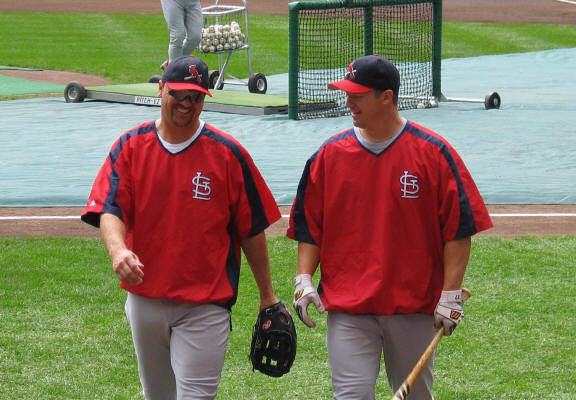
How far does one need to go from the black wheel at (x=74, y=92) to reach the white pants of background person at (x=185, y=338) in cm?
1180

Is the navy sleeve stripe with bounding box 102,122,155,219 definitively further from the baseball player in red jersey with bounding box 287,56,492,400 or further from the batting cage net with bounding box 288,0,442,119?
the batting cage net with bounding box 288,0,442,119

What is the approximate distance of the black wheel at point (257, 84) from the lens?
Answer: 16.7 m

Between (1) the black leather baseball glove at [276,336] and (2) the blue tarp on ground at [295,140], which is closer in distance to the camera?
(1) the black leather baseball glove at [276,336]

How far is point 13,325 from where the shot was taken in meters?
6.71

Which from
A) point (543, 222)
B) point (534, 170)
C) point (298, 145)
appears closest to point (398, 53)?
point (298, 145)

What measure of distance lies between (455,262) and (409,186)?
0.38 metres

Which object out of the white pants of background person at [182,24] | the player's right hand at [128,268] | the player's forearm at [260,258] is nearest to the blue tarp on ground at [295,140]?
the white pants of background person at [182,24]

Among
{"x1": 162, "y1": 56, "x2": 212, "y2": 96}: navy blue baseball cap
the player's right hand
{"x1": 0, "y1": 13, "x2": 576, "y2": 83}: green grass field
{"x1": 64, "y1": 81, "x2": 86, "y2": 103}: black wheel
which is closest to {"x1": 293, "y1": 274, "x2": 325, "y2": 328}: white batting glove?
the player's right hand

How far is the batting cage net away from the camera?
1469cm

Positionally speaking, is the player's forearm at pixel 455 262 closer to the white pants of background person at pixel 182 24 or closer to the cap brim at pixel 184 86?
the cap brim at pixel 184 86

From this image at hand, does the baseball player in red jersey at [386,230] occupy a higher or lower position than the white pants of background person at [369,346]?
higher

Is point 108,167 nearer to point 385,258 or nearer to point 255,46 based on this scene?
point 385,258

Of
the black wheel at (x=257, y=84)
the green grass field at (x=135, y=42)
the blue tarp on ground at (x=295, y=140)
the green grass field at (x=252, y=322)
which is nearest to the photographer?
the green grass field at (x=252, y=322)

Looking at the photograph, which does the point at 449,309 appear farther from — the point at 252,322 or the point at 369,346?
the point at 252,322
